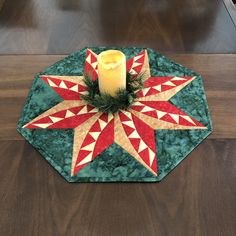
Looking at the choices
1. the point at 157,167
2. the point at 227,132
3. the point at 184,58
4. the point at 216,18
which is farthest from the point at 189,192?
the point at 216,18

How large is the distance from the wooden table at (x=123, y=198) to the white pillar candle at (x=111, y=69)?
8.4 inches

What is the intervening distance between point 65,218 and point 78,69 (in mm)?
414

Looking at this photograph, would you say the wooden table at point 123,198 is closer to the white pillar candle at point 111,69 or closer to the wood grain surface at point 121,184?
the wood grain surface at point 121,184

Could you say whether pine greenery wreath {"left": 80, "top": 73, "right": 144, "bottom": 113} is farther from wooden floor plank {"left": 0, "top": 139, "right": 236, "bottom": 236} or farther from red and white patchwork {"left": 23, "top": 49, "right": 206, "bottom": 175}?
wooden floor plank {"left": 0, "top": 139, "right": 236, "bottom": 236}

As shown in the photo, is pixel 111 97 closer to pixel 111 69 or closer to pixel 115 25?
pixel 111 69

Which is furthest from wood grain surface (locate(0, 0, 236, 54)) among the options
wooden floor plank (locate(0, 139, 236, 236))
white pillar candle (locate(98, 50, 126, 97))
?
wooden floor plank (locate(0, 139, 236, 236))

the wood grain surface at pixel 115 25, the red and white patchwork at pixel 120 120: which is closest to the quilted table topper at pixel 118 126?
the red and white patchwork at pixel 120 120

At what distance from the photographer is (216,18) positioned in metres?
1.02

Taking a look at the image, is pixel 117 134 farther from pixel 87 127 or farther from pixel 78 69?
pixel 78 69

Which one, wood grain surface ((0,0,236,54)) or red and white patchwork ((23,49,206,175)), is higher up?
wood grain surface ((0,0,236,54))

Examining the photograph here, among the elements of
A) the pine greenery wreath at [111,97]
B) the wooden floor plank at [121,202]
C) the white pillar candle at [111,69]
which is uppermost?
the white pillar candle at [111,69]

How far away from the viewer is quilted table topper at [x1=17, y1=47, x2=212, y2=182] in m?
0.61

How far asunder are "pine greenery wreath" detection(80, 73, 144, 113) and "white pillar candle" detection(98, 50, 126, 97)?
2 cm

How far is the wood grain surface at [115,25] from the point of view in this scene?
3.01ft
